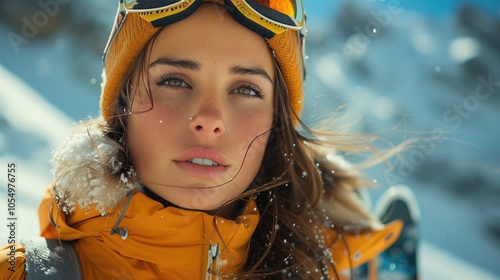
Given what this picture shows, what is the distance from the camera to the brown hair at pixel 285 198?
1981 millimetres

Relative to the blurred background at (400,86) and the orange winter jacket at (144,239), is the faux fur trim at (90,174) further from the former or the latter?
the blurred background at (400,86)

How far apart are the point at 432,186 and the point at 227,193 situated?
148 inches

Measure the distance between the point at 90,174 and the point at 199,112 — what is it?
1.30ft

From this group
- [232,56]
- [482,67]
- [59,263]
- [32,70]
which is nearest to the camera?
[59,263]

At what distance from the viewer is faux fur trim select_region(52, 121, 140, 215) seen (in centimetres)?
175

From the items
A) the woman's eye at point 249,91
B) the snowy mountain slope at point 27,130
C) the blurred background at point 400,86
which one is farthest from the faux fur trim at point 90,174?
the blurred background at point 400,86

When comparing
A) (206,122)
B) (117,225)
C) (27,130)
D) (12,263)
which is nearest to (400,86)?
(27,130)

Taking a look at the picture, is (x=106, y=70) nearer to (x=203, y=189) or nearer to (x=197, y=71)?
(x=197, y=71)

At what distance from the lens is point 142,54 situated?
1918 mm

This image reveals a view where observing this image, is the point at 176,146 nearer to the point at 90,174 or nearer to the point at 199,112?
the point at 199,112

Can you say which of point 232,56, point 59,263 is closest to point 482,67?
point 232,56

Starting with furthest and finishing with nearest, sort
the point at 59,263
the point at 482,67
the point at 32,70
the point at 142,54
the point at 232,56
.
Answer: the point at 482,67 → the point at 32,70 → the point at 142,54 → the point at 232,56 → the point at 59,263

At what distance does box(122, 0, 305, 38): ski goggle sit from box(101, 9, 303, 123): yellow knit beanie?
32 millimetres

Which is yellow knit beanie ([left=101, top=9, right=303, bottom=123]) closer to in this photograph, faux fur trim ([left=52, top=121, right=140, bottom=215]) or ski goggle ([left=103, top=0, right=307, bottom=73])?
ski goggle ([left=103, top=0, right=307, bottom=73])
